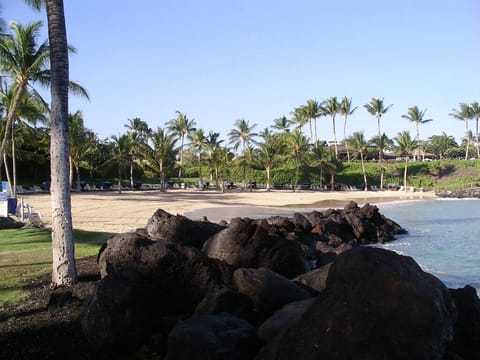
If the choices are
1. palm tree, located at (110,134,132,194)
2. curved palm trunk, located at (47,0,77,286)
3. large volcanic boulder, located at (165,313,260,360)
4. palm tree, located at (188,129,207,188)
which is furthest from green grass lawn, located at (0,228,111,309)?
palm tree, located at (188,129,207,188)

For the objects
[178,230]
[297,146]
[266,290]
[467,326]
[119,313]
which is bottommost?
[467,326]

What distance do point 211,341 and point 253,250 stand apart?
15.1 feet

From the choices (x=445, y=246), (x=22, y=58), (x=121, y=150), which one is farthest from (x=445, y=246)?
(x=121, y=150)

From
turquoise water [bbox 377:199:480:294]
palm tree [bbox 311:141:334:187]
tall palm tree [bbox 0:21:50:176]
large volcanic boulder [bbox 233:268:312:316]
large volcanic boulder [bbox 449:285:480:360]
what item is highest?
tall palm tree [bbox 0:21:50:176]

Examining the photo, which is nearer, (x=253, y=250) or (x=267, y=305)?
(x=267, y=305)

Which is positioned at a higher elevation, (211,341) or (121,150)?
(121,150)

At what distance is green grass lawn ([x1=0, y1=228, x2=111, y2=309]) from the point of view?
28.5 feet

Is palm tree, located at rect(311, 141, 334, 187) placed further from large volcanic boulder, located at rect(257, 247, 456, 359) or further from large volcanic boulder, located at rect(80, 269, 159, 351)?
large volcanic boulder, located at rect(257, 247, 456, 359)

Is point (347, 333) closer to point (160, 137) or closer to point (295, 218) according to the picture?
point (295, 218)

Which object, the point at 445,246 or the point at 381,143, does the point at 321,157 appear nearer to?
the point at 381,143

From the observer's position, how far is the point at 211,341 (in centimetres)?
464

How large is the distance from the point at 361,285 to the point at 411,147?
79351 millimetres

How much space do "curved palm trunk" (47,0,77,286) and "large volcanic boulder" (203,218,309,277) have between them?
261cm

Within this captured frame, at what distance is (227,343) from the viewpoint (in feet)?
15.6
